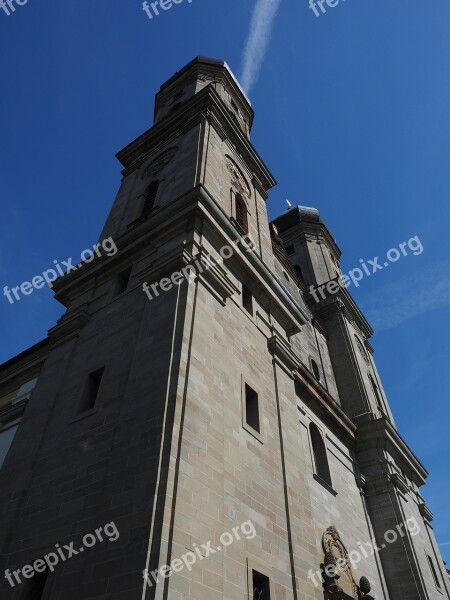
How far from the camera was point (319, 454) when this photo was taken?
741 inches

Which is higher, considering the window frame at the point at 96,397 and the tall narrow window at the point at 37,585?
the window frame at the point at 96,397

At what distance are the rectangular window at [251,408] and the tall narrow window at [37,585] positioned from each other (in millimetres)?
5601

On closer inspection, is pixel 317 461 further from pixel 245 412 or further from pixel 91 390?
pixel 91 390

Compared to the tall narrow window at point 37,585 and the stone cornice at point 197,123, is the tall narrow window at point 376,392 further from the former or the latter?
the tall narrow window at point 37,585

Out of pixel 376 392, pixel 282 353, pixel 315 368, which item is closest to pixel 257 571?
pixel 282 353

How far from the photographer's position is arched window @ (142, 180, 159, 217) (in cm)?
1938

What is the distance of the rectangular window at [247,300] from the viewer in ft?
51.4

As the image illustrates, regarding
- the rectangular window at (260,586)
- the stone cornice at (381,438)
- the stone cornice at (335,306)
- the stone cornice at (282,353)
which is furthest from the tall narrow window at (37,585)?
the stone cornice at (335,306)

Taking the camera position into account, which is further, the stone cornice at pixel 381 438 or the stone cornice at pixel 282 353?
the stone cornice at pixel 381 438

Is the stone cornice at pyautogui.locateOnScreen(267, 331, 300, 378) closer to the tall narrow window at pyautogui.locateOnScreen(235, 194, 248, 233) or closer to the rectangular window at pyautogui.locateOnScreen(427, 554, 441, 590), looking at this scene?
the tall narrow window at pyautogui.locateOnScreen(235, 194, 248, 233)

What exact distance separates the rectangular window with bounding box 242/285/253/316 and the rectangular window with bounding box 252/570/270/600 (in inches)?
302

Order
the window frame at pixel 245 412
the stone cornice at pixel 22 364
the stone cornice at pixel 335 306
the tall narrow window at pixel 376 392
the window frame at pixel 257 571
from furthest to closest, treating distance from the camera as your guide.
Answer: the stone cornice at pixel 335 306, the tall narrow window at pixel 376 392, the stone cornice at pixel 22 364, the window frame at pixel 245 412, the window frame at pixel 257 571

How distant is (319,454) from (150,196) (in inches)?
484

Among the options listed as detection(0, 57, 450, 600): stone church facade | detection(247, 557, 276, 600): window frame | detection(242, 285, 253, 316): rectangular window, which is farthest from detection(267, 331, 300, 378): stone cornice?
detection(247, 557, 276, 600): window frame
